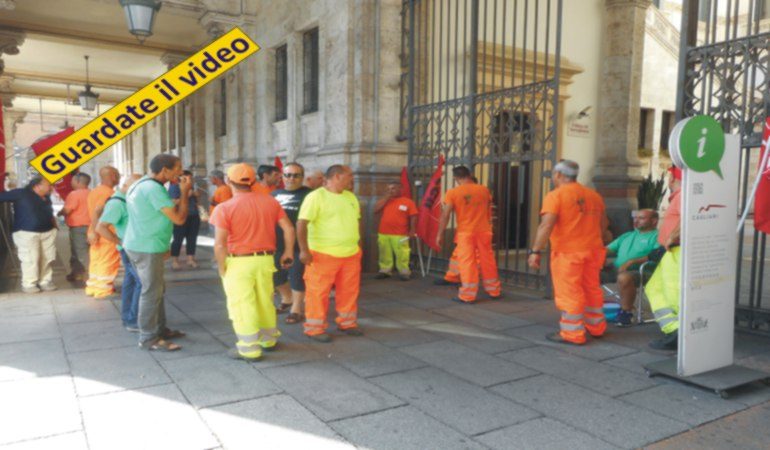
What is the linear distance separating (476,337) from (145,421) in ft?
10.1

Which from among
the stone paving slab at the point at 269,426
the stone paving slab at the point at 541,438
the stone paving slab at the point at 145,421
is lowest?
the stone paving slab at the point at 145,421

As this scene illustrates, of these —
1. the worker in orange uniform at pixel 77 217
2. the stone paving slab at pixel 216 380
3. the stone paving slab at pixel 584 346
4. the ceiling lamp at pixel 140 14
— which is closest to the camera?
the stone paving slab at pixel 216 380

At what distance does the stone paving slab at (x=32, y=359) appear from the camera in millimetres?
4297

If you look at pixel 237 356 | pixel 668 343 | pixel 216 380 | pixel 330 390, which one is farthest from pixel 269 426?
pixel 668 343

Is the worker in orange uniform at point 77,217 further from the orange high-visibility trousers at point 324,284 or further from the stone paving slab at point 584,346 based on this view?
the stone paving slab at point 584,346

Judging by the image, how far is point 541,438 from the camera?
10.7 ft

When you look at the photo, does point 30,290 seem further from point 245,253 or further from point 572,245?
point 572,245

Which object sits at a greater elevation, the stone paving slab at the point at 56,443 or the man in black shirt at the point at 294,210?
the man in black shirt at the point at 294,210

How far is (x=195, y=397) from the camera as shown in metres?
3.83

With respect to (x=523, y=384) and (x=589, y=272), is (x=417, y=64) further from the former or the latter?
(x=523, y=384)

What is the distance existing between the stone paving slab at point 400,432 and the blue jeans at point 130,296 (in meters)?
2.95

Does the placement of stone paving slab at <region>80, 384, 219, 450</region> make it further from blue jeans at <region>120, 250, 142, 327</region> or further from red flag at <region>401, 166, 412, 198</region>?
red flag at <region>401, 166, 412, 198</region>

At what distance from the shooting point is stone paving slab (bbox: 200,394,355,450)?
3172mm

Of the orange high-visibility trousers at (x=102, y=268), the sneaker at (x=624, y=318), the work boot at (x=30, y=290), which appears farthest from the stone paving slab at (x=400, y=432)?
the work boot at (x=30, y=290)
